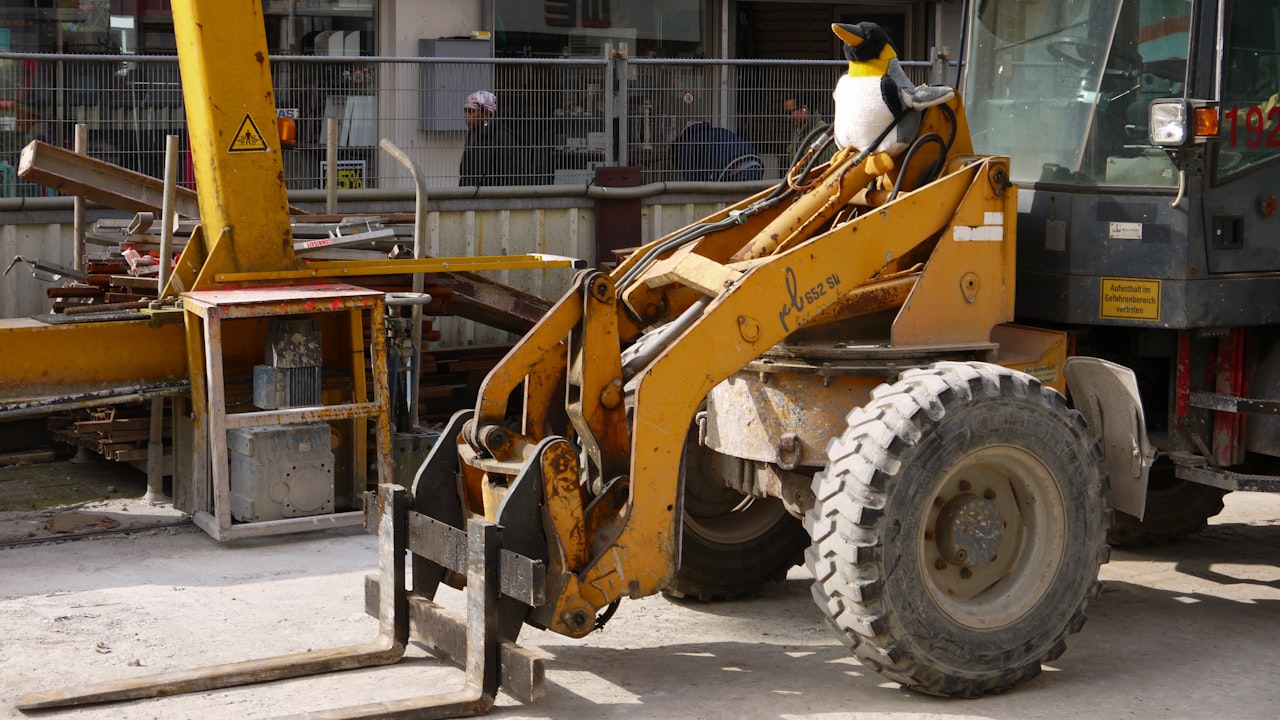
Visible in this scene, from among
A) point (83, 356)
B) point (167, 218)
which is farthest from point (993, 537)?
point (167, 218)

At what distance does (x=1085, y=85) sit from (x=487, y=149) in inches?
267

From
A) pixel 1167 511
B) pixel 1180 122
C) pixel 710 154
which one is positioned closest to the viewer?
pixel 1180 122

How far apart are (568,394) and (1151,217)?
261cm

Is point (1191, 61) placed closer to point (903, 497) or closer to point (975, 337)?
point (975, 337)

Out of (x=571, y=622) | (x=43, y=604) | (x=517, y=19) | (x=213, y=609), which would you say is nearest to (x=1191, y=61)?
(x=571, y=622)

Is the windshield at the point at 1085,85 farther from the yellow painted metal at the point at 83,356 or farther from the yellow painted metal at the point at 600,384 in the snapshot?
the yellow painted metal at the point at 83,356

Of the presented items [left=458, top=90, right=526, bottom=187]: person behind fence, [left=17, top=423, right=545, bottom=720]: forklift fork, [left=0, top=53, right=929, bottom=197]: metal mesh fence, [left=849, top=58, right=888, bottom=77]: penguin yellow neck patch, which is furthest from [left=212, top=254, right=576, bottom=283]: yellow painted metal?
[left=849, top=58, right=888, bottom=77]: penguin yellow neck patch

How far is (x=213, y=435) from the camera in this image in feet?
28.0

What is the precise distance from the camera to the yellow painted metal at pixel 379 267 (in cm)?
903

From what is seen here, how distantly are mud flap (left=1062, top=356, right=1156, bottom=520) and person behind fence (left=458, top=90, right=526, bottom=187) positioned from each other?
22.8 ft

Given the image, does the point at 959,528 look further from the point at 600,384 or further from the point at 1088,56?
the point at 1088,56

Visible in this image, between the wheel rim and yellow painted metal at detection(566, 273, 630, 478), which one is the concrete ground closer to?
the wheel rim

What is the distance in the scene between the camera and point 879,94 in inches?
271

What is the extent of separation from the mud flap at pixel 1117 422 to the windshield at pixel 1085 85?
2.71ft
